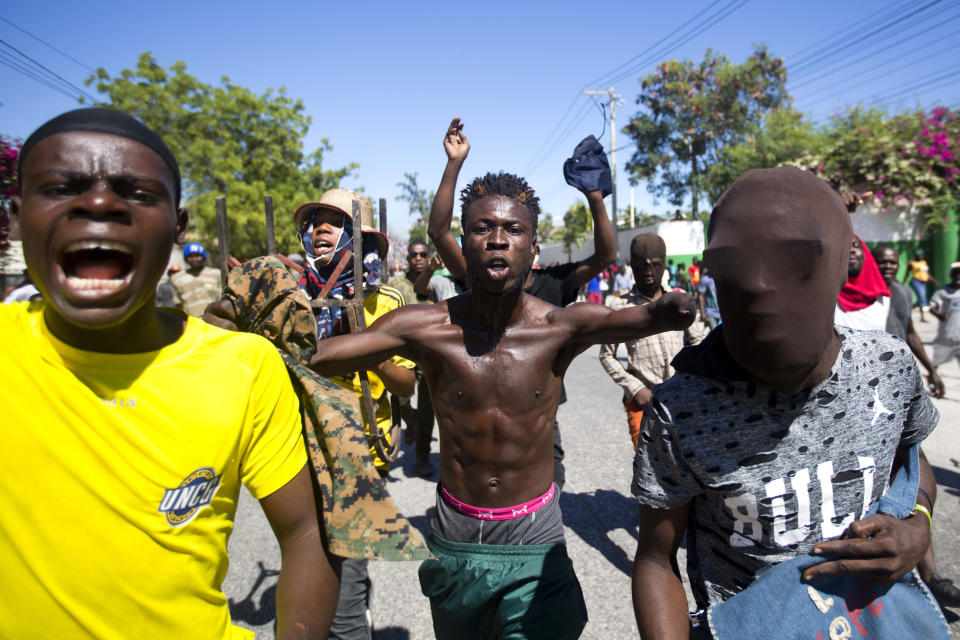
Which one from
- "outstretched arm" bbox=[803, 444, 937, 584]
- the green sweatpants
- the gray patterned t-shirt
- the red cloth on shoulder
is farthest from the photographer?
the red cloth on shoulder

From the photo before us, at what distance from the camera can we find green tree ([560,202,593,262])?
38.9 m

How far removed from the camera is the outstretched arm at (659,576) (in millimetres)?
1477

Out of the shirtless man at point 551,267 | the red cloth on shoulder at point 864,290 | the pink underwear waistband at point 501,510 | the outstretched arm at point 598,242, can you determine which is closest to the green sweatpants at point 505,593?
the pink underwear waistband at point 501,510

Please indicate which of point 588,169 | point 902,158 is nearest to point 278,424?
point 588,169

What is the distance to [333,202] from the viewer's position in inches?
127

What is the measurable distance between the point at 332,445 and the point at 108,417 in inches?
21.1

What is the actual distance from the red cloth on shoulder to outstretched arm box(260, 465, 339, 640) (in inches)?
165

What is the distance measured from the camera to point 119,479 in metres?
1.13

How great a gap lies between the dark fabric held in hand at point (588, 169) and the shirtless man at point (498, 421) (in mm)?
865

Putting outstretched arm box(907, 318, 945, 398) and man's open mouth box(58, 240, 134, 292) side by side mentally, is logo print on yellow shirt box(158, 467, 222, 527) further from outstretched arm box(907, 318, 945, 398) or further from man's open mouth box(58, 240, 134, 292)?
outstretched arm box(907, 318, 945, 398)

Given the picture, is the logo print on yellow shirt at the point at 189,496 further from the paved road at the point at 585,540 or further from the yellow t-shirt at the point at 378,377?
the paved road at the point at 585,540

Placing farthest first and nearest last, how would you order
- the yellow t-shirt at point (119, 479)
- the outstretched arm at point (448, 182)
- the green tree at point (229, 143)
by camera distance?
the green tree at point (229, 143), the outstretched arm at point (448, 182), the yellow t-shirt at point (119, 479)

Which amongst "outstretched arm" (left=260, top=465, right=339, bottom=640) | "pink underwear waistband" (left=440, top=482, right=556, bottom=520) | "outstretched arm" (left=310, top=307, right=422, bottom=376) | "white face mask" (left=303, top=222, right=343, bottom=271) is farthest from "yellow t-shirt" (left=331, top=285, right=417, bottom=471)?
"outstretched arm" (left=260, top=465, right=339, bottom=640)

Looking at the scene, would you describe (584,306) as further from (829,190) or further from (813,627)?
(813,627)
